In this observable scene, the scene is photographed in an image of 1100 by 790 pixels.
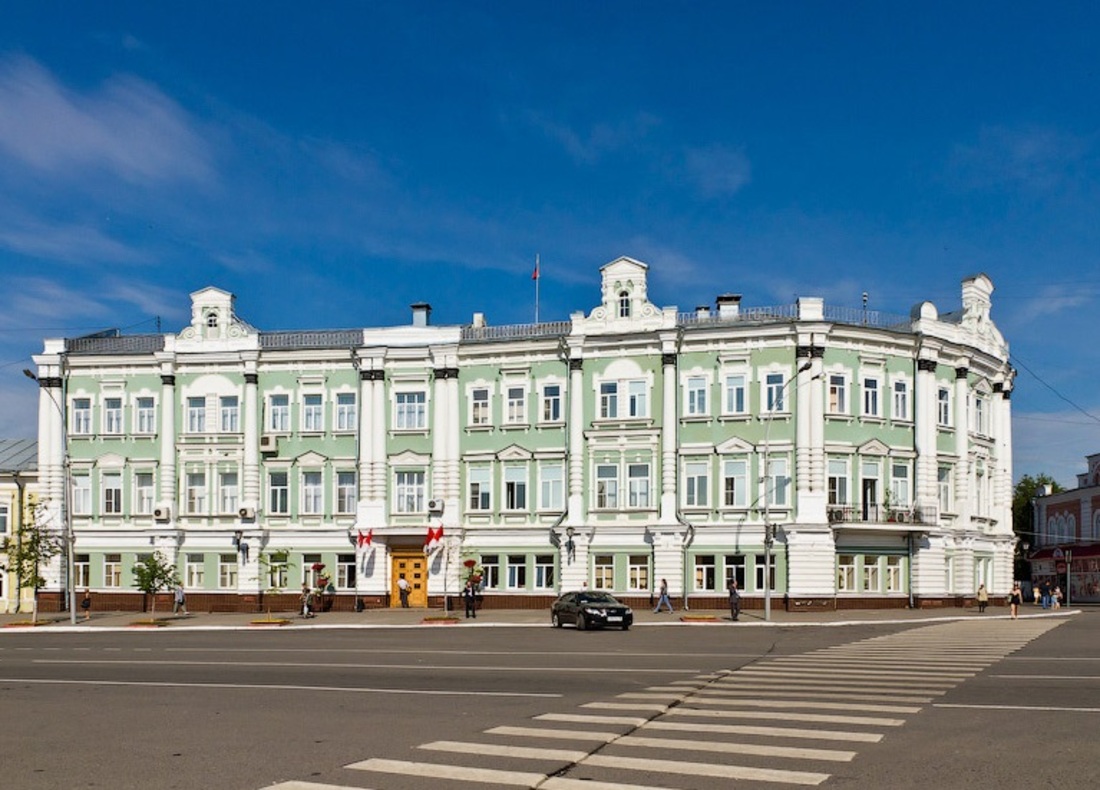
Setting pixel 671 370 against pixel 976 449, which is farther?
pixel 976 449

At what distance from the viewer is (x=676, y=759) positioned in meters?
13.1

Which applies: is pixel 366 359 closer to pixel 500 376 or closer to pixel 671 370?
pixel 500 376

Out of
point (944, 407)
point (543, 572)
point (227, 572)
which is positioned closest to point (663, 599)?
point (543, 572)

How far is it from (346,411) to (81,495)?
44.9ft

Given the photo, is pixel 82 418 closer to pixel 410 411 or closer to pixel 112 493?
pixel 112 493

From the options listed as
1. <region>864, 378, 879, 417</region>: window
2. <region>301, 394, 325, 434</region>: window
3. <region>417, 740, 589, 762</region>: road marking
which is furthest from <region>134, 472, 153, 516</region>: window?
<region>417, 740, 589, 762</region>: road marking

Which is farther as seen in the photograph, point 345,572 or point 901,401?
point 345,572

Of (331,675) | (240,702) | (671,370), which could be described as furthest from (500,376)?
(240,702)

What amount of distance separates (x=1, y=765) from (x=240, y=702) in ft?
18.6

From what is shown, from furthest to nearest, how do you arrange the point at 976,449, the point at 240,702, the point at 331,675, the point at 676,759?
the point at 976,449 < the point at 331,675 < the point at 240,702 < the point at 676,759

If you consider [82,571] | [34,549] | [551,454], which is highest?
[551,454]

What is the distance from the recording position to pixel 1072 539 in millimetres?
86438

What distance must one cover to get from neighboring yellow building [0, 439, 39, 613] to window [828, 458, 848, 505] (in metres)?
36.4

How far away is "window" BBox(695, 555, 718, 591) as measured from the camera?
170 feet
